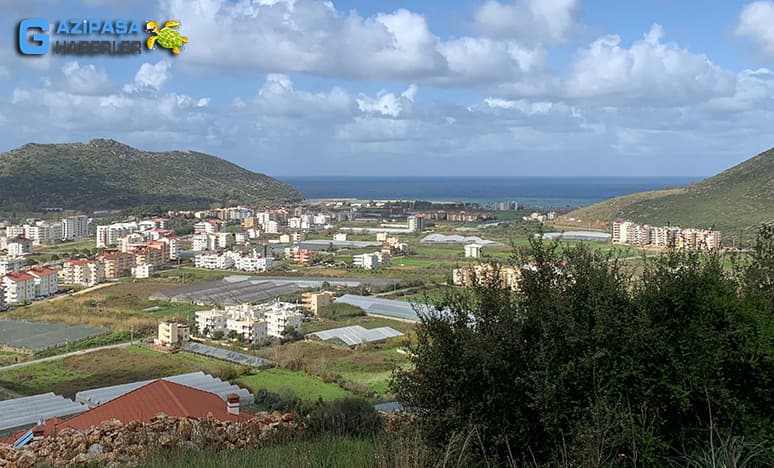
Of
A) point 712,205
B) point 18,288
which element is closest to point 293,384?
point 18,288

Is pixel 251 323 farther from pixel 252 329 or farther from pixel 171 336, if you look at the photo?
pixel 171 336

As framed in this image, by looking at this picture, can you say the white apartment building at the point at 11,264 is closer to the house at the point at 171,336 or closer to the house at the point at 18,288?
the house at the point at 18,288

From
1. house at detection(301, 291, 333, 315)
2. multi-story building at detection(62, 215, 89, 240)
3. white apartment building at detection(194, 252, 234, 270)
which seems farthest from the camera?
multi-story building at detection(62, 215, 89, 240)

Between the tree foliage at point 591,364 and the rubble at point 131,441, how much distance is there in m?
1.30

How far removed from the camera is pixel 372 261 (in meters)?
36.3

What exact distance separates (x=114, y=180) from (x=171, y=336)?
184 ft

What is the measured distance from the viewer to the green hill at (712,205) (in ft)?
123

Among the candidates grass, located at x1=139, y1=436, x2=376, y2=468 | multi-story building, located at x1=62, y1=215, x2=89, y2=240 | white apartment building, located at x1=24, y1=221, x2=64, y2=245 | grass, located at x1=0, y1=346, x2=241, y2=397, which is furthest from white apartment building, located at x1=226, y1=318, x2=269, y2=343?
multi-story building, located at x1=62, y1=215, x2=89, y2=240

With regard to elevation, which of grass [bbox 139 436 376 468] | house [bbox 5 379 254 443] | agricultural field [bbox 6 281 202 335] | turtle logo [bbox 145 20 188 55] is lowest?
agricultural field [bbox 6 281 202 335]

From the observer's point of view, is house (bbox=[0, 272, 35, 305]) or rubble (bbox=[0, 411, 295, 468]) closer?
rubble (bbox=[0, 411, 295, 468])

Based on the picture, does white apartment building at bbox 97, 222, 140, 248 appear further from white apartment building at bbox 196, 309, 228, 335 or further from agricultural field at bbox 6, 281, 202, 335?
white apartment building at bbox 196, 309, 228, 335

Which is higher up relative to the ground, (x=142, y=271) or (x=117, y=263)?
(x=117, y=263)

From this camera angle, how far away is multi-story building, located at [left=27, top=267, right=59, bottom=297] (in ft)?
97.6

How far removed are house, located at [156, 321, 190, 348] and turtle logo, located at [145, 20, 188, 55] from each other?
8996mm
